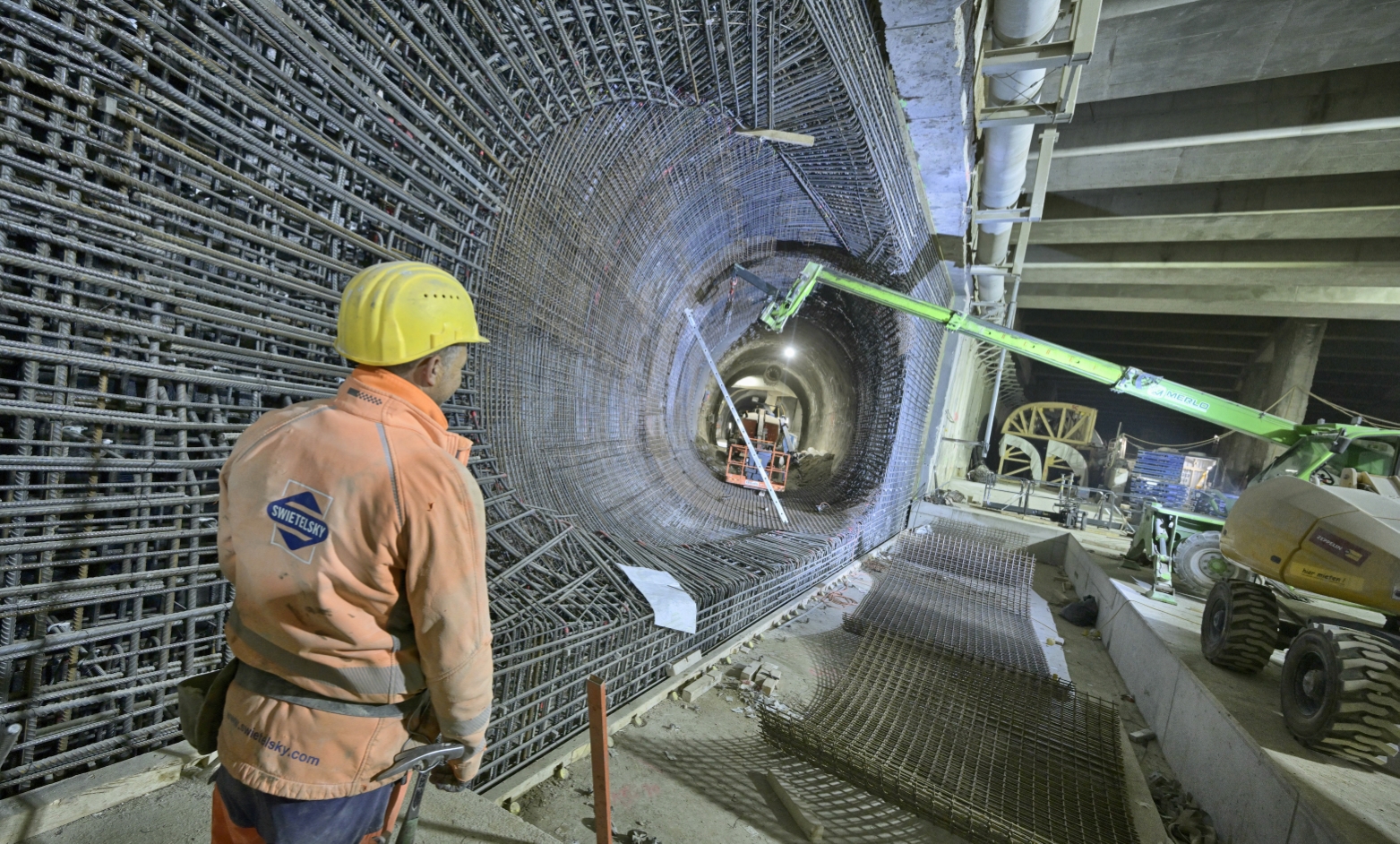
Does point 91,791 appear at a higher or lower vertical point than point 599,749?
lower

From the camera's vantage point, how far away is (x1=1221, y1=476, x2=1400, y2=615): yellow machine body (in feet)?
9.06

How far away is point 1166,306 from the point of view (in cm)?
1215

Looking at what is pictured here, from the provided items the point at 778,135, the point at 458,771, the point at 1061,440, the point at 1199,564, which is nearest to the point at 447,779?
the point at 458,771

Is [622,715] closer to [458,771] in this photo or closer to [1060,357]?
[458,771]

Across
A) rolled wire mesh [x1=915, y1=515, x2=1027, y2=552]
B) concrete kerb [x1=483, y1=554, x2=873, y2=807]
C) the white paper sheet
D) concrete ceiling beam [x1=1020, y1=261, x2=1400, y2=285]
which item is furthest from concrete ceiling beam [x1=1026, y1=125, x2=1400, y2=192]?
the white paper sheet

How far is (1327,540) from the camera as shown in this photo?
9.79 feet

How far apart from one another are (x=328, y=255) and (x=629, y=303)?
2.41 m

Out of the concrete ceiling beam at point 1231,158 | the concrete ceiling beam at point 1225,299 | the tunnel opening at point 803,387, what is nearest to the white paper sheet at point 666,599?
the tunnel opening at point 803,387

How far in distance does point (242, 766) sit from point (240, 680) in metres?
0.14

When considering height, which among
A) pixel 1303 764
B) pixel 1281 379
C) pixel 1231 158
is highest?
pixel 1231 158

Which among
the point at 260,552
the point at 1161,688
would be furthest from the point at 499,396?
the point at 1161,688

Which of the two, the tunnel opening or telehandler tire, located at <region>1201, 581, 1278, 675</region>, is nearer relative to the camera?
telehandler tire, located at <region>1201, 581, 1278, 675</region>

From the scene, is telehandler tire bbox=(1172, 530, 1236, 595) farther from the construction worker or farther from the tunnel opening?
the construction worker

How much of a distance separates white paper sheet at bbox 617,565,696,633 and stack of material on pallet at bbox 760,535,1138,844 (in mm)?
804
